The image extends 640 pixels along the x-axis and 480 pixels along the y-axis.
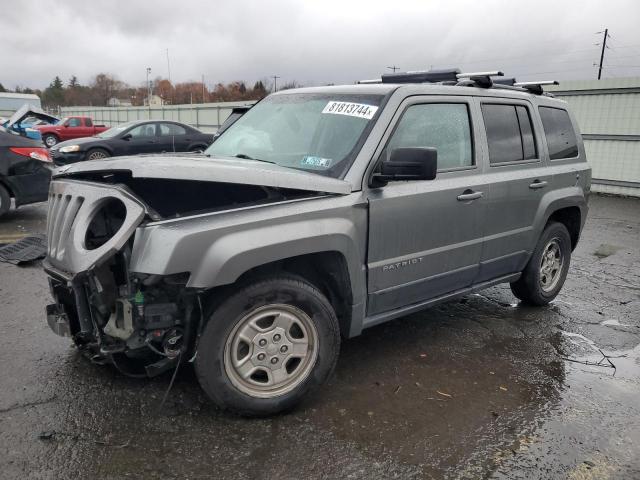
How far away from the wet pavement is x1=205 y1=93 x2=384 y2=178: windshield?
150 cm

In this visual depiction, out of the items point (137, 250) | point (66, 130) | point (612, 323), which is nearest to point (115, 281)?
point (137, 250)

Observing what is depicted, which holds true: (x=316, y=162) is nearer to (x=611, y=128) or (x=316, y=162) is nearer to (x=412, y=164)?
(x=412, y=164)

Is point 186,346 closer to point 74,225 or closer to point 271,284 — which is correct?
point 271,284

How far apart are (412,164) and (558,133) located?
259 centimetres

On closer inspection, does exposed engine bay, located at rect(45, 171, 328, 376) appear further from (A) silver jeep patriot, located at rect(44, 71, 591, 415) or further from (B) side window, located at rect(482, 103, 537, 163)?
(B) side window, located at rect(482, 103, 537, 163)

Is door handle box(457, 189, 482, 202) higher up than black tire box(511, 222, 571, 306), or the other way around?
door handle box(457, 189, 482, 202)

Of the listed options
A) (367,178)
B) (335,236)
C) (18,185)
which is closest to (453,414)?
(335,236)

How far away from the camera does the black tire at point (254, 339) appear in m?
2.78

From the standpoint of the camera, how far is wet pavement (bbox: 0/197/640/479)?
2658 mm

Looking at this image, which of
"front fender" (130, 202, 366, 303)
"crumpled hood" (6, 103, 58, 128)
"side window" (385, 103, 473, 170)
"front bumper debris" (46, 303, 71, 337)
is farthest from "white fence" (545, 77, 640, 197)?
"front bumper debris" (46, 303, 71, 337)

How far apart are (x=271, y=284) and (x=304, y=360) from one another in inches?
21.6

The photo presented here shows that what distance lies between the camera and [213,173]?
278 cm

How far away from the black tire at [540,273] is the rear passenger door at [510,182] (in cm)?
20

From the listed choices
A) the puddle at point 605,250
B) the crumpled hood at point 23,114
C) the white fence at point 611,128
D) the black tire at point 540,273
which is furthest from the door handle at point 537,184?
the white fence at point 611,128
